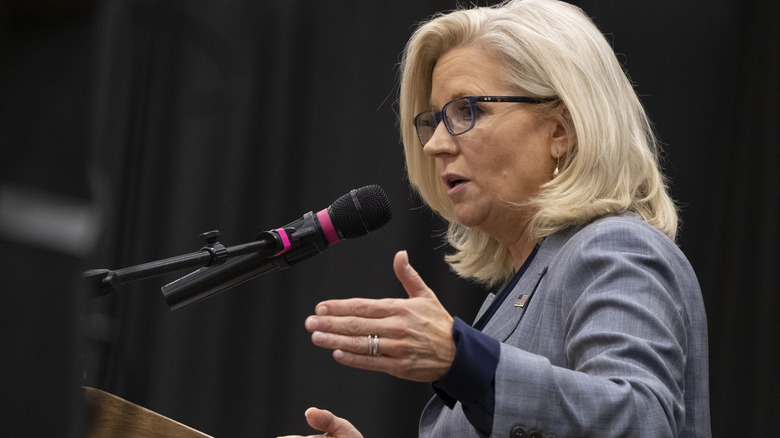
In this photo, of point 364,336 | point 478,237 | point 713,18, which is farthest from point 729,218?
point 364,336

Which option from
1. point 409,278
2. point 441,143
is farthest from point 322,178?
point 409,278

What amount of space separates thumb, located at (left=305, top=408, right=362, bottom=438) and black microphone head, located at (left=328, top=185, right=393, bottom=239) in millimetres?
437

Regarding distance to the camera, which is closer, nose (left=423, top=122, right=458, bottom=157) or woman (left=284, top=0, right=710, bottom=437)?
woman (left=284, top=0, right=710, bottom=437)

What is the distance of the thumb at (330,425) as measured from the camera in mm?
1705

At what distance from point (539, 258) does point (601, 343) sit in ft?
1.38

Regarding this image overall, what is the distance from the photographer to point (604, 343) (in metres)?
1.23

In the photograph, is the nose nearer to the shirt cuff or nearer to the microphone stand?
the microphone stand

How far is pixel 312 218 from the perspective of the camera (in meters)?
1.45

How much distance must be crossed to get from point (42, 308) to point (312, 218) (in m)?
1.22

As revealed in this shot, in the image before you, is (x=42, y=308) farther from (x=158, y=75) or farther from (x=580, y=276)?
(x=158, y=75)

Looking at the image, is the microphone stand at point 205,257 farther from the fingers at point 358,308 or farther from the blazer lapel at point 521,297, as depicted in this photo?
the blazer lapel at point 521,297

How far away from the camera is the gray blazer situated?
3.74 ft

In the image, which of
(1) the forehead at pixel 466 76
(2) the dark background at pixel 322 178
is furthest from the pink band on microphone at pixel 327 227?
(2) the dark background at pixel 322 178

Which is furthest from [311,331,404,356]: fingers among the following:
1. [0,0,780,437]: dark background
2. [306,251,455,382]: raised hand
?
[0,0,780,437]: dark background
